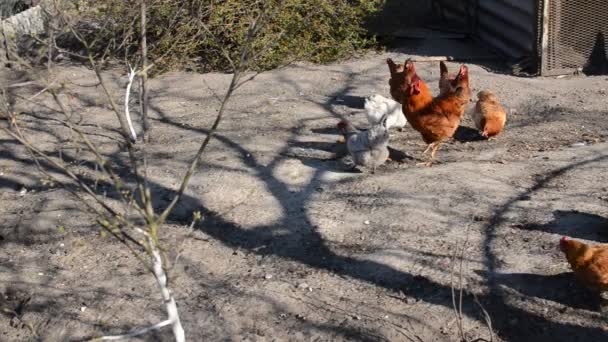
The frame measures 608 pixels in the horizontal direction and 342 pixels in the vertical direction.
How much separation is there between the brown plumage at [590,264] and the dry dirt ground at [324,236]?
0.17 m

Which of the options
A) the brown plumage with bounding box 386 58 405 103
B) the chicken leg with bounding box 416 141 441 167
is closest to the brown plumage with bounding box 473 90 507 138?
the chicken leg with bounding box 416 141 441 167

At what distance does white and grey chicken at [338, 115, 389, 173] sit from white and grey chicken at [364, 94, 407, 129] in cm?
79

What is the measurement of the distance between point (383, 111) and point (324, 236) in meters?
2.18

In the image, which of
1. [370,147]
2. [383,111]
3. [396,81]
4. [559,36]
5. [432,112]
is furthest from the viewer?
[559,36]

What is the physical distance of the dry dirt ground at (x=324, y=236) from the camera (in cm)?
467

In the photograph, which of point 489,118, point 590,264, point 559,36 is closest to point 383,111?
point 489,118

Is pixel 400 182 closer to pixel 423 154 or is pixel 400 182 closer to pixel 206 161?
pixel 423 154

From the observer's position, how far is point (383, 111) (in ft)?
24.6

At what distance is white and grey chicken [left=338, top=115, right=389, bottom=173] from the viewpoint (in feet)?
21.5

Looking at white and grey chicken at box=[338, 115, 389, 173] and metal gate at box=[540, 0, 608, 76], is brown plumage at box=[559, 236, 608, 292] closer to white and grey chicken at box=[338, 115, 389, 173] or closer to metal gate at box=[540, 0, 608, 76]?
white and grey chicken at box=[338, 115, 389, 173]

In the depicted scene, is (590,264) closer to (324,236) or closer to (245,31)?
(324,236)

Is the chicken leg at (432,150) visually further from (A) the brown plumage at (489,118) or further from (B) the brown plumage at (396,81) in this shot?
(B) the brown plumage at (396,81)


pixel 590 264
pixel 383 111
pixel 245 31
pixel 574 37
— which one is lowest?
pixel 245 31

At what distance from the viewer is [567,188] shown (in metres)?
6.11
